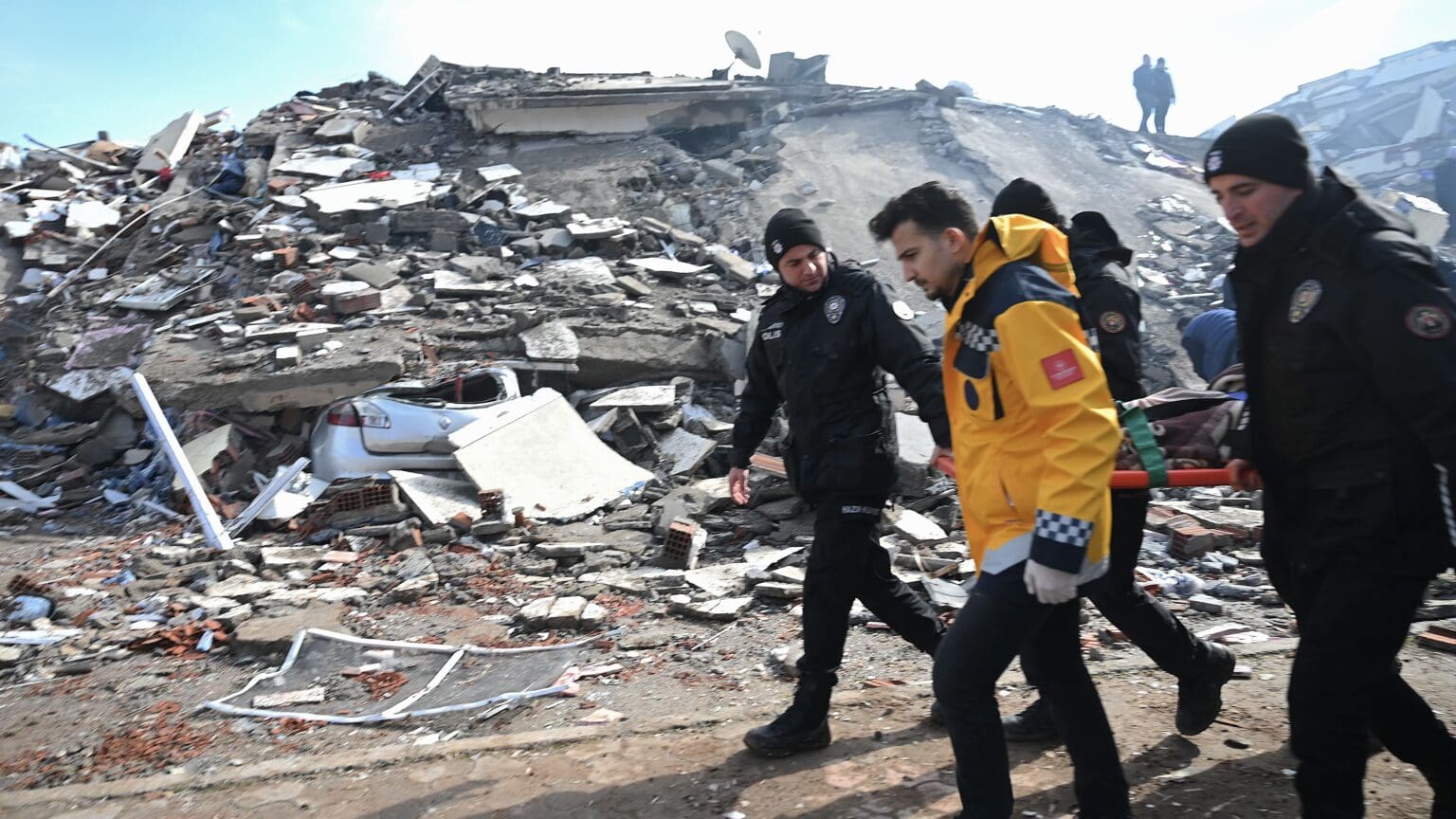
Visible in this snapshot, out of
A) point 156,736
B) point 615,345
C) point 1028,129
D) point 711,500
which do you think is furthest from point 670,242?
point 156,736

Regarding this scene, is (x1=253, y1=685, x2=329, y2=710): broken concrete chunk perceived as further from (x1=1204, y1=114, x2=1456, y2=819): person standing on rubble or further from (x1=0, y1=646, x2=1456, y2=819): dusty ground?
(x1=1204, y1=114, x2=1456, y2=819): person standing on rubble

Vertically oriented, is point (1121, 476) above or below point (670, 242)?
below

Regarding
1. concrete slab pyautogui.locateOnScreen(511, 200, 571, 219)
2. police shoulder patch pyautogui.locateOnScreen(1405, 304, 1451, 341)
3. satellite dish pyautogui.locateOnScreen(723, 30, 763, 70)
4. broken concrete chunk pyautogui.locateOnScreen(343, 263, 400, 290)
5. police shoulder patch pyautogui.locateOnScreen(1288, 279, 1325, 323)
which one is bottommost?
police shoulder patch pyautogui.locateOnScreen(1405, 304, 1451, 341)

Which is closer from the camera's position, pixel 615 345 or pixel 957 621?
pixel 957 621

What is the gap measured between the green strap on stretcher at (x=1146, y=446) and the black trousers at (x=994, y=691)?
1.24ft

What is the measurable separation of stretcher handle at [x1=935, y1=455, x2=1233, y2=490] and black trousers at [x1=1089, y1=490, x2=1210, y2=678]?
39cm

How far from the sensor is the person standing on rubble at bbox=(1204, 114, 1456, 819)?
1946mm

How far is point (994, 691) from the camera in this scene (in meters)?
2.43

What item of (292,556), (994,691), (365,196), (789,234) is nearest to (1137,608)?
(994,691)

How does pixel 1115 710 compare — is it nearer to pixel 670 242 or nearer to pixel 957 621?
pixel 957 621

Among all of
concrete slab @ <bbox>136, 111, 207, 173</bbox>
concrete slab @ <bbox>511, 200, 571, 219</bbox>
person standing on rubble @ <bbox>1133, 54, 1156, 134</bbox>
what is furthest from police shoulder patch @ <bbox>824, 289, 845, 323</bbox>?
person standing on rubble @ <bbox>1133, 54, 1156, 134</bbox>

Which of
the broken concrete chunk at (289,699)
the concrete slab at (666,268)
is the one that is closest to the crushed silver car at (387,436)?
the broken concrete chunk at (289,699)

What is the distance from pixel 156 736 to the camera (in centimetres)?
391

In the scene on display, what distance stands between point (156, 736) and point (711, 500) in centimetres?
381
